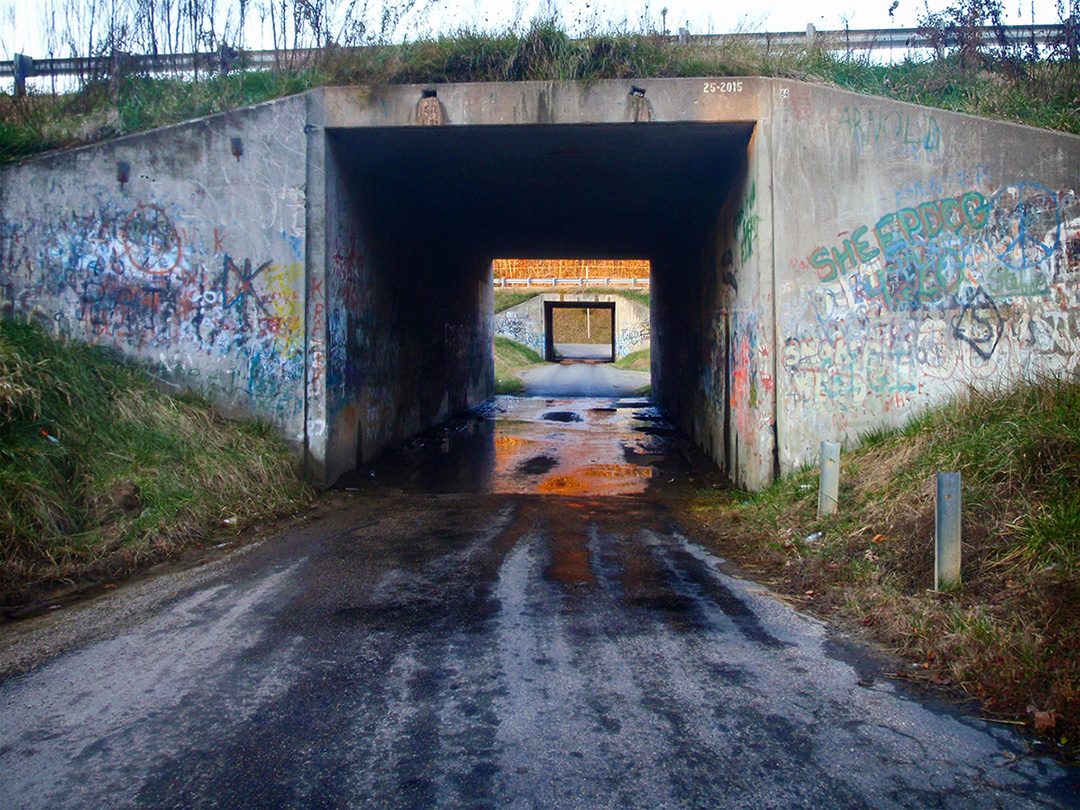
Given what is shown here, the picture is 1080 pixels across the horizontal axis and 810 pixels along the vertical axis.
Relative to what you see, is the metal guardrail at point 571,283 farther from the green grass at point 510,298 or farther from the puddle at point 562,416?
the puddle at point 562,416

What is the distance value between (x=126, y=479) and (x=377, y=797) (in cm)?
462

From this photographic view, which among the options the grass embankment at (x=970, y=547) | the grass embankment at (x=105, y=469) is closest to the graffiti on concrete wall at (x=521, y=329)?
the grass embankment at (x=105, y=469)

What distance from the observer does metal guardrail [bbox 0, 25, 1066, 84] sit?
8.56 m

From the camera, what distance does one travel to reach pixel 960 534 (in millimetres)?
4500

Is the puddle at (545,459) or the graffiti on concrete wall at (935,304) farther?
the puddle at (545,459)

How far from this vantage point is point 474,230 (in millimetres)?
14852

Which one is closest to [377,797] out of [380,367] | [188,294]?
[188,294]

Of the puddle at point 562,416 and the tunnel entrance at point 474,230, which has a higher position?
the tunnel entrance at point 474,230

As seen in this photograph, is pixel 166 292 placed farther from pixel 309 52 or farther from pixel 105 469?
Result: pixel 309 52

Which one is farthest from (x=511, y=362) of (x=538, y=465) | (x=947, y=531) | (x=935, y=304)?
(x=947, y=531)

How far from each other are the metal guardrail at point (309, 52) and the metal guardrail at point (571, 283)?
2975cm

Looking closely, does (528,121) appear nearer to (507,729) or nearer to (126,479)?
(126,479)

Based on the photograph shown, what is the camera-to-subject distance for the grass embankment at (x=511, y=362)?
24041mm

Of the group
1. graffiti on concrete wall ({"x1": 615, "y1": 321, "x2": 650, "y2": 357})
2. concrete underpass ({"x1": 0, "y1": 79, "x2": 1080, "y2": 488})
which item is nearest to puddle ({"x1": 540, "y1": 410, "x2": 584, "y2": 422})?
concrete underpass ({"x1": 0, "y1": 79, "x2": 1080, "y2": 488})
